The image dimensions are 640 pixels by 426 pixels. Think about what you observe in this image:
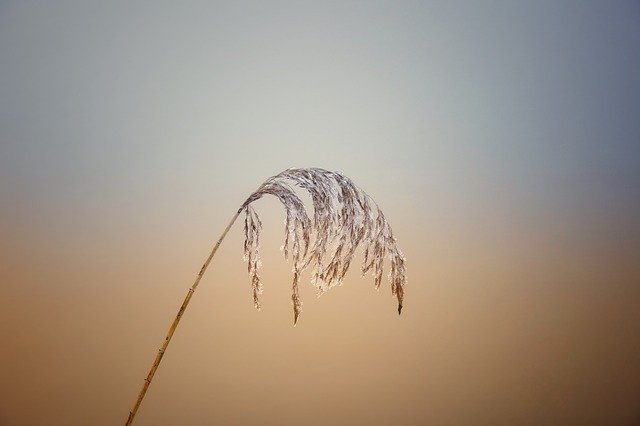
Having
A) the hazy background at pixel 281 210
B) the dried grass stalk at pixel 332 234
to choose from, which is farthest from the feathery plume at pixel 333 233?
the hazy background at pixel 281 210

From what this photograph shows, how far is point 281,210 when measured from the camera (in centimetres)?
161

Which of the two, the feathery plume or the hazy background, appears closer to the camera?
the feathery plume

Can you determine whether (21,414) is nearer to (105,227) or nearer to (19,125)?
(105,227)

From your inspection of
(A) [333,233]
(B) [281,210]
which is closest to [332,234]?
(A) [333,233]

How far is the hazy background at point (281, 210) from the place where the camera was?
1.62 m

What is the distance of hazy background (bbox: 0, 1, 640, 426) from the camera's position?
162 cm

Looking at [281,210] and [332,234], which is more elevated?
[281,210]

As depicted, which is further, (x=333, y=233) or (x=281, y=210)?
(x=281, y=210)

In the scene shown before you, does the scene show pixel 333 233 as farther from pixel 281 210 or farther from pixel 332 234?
pixel 281 210

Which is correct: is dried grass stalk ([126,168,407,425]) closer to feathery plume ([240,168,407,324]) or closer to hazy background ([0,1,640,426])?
feathery plume ([240,168,407,324])

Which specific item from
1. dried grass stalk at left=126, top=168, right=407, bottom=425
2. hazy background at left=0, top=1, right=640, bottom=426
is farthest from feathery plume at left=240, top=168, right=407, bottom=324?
hazy background at left=0, top=1, right=640, bottom=426

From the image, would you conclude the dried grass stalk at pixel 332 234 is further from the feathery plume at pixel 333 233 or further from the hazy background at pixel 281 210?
the hazy background at pixel 281 210

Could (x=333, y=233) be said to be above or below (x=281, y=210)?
below

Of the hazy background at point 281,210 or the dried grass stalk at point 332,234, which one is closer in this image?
the dried grass stalk at point 332,234
